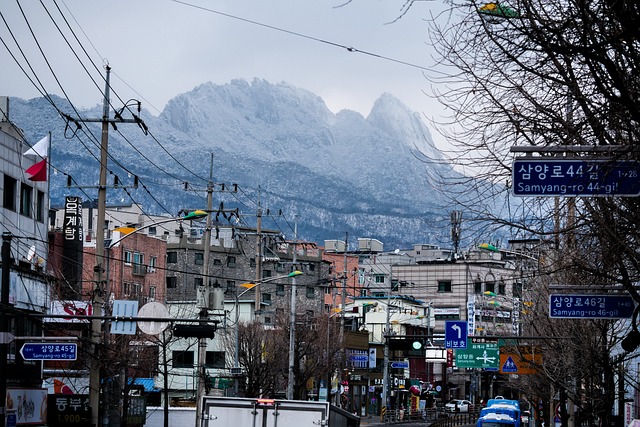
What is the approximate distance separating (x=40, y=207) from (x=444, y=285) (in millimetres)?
102747

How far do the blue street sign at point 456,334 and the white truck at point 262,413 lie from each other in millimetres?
22475

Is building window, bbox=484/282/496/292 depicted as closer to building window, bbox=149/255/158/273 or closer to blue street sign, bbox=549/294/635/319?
building window, bbox=149/255/158/273

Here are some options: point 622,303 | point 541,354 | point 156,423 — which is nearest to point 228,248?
point 156,423

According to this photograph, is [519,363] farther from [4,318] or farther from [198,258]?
[198,258]

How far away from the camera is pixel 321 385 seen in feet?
331

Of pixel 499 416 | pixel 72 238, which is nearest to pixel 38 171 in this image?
pixel 499 416

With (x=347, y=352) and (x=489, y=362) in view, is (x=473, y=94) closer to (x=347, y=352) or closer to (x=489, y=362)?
(x=489, y=362)

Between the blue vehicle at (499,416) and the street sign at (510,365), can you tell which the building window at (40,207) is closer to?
the street sign at (510,365)

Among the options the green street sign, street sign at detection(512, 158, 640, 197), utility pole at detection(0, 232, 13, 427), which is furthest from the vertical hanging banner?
street sign at detection(512, 158, 640, 197)

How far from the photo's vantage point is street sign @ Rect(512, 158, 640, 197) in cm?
1417

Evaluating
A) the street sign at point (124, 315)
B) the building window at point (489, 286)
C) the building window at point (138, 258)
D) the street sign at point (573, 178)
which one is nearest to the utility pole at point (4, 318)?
the street sign at point (124, 315)

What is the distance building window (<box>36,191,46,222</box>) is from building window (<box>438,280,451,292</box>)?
333 ft

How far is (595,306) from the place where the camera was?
21062 mm

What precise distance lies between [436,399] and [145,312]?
10197 centimetres
